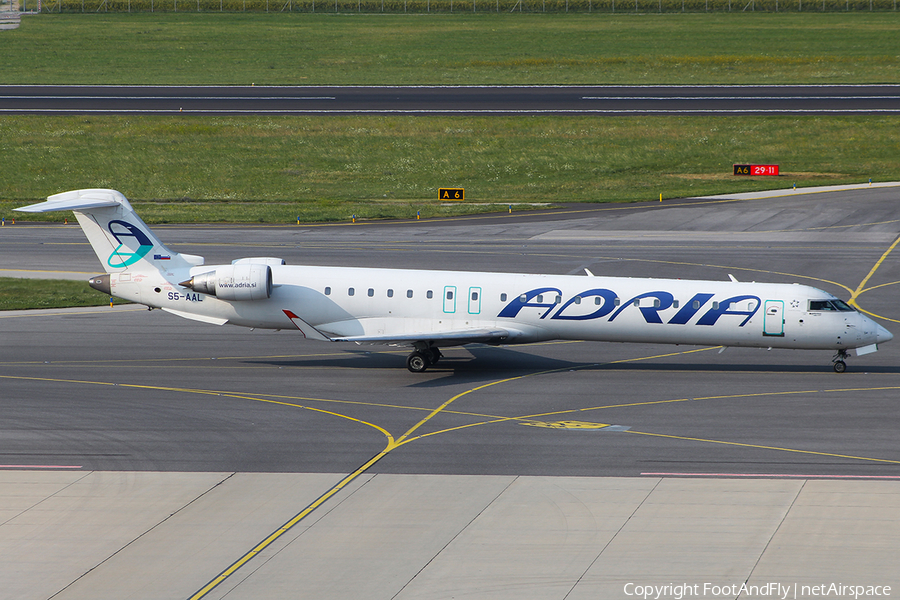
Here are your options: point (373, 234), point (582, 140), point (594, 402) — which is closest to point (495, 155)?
point (582, 140)

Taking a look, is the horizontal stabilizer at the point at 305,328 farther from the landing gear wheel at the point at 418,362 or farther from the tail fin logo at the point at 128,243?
the tail fin logo at the point at 128,243

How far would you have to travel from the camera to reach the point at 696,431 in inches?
1086

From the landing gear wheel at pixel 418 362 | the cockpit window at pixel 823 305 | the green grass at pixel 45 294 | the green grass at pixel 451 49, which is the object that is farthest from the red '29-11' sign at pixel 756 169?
the landing gear wheel at pixel 418 362

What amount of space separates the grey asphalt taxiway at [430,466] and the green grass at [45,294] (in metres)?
1.49

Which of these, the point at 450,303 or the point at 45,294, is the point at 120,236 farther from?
the point at 45,294

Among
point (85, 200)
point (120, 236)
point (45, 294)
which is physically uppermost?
point (85, 200)

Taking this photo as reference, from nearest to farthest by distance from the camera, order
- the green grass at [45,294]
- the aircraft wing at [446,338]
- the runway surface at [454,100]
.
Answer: the aircraft wing at [446,338]
the green grass at [45,294]
the runway surface at [454,100]

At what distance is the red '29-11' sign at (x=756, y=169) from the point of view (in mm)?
75062

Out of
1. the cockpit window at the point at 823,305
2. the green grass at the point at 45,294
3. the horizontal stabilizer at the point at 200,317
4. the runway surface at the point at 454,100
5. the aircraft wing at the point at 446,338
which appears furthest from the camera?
the runway surface at the point at 454,100

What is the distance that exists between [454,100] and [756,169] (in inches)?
1215

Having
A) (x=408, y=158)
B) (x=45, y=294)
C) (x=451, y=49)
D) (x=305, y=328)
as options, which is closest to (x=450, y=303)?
(x=305, y=328)

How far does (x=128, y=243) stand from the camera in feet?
117

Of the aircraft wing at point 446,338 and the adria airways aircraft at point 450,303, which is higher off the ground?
the adria airways aircraft at point 450,303

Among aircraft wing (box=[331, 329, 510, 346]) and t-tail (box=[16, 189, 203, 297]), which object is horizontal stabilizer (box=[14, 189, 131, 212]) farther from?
aircraft wing (box=[331, 329, 510, 346])
